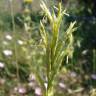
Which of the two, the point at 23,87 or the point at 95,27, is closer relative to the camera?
the point at 23,87

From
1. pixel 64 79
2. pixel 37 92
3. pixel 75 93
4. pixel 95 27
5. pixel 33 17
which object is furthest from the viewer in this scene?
pixel 95 27

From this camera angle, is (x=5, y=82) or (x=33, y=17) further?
(x=33, y=17)

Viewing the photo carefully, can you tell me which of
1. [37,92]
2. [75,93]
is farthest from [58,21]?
[75,93]

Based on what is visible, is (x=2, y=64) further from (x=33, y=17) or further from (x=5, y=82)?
(x=33, y=17)

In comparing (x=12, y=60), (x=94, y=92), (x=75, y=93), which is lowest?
(x=75, y=93)

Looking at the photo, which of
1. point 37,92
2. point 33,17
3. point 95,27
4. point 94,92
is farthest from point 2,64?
point 94,92

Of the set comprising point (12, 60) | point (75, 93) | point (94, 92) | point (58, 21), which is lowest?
point (75, 93)

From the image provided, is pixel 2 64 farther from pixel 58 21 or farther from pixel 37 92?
pixel 58 21

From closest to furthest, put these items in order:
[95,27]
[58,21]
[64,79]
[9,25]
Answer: [58,21], [64,79], [9,25], [95,27]

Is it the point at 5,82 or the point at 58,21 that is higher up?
the point at 58,21
